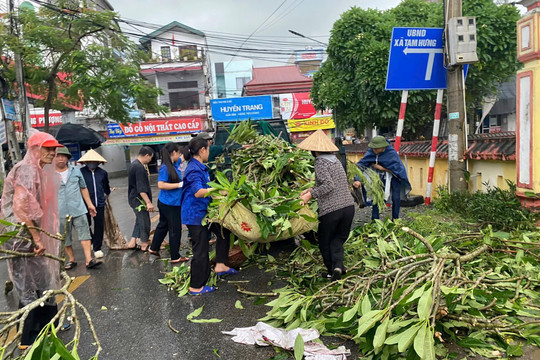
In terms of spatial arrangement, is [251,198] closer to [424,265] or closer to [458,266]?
[424,265]

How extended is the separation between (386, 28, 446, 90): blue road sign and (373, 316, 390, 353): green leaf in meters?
5.71

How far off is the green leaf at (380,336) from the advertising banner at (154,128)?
23.6 metres

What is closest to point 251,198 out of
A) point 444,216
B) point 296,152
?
point 296,152

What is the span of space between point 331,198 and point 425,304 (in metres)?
1.72

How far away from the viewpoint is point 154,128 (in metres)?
24.8

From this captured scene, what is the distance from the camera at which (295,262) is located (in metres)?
4.81

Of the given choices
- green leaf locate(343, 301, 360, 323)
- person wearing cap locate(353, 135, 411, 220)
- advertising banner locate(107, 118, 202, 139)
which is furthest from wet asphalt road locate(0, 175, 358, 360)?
advertising banner locate(107, 118, 202, 139)

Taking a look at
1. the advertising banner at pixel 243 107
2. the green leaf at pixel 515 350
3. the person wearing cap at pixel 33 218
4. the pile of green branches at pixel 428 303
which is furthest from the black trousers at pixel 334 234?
the advertising banner at pixel 243 107

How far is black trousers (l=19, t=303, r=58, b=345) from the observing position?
3.27m

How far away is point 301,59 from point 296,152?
43.5 meters

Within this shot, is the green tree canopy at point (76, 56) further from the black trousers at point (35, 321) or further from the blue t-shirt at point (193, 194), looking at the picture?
the black trousers at point (35, 321)

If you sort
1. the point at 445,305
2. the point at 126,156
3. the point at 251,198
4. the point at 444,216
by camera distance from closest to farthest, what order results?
1. the point at 445,305
2. the point at 251,198
3. the point at 444,216
4. the point at 126,156

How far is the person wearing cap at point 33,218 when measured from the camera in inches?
124

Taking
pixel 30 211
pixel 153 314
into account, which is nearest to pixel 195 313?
pixel 153 314
